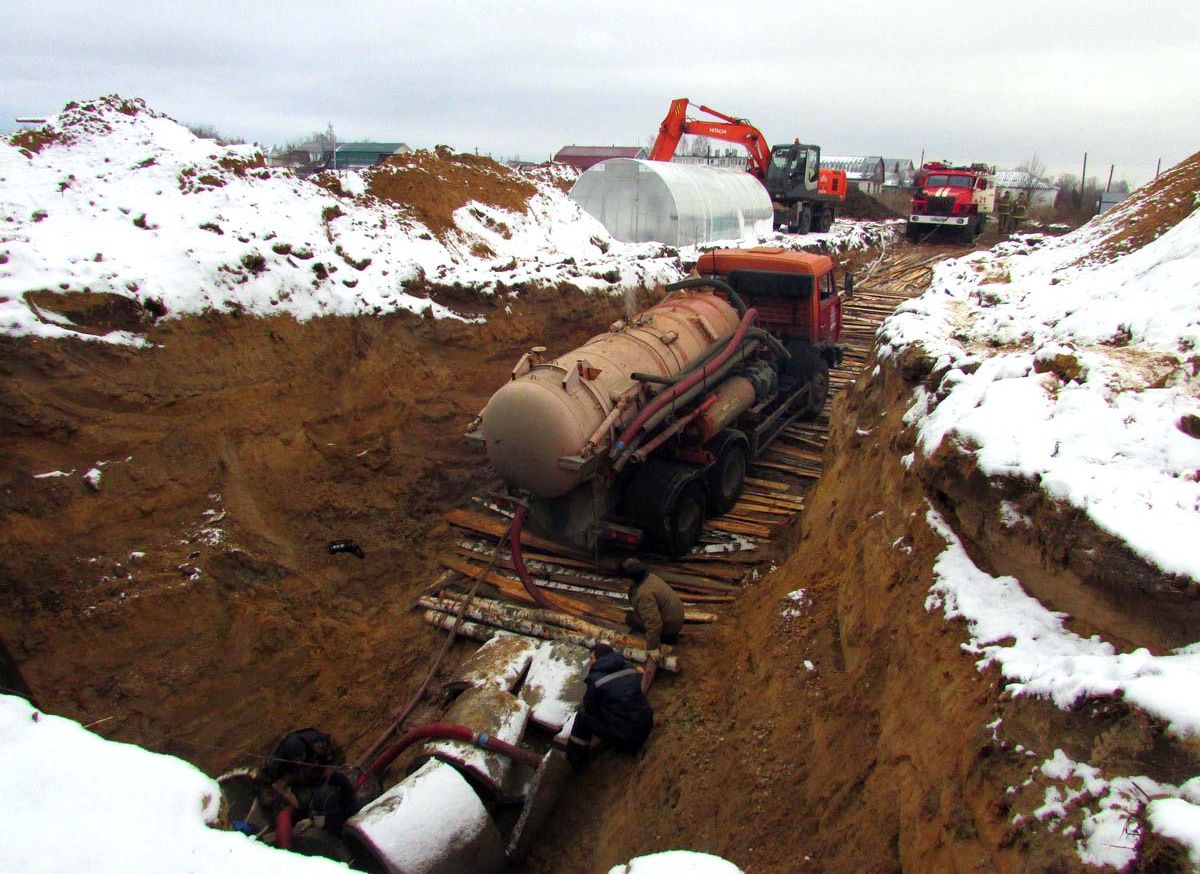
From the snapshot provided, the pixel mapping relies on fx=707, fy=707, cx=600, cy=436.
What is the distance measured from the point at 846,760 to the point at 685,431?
5.46 m

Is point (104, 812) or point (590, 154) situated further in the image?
point (590, 154)

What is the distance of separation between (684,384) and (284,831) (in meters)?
6.25

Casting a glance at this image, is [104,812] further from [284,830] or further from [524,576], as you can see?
[524,576]

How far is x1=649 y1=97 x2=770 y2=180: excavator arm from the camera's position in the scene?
22984mm

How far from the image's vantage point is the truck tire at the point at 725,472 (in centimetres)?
969

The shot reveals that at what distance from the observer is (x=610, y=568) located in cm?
866

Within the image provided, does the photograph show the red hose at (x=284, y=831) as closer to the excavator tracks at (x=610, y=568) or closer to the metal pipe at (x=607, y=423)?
the excavator tracks at (x=610, y=568)

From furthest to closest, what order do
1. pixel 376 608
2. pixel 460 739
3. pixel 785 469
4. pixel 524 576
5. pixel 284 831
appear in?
pixel 785 469 → pixel 376 608 → pixel 524 576 → pixel 460 739 → pixel 284 831

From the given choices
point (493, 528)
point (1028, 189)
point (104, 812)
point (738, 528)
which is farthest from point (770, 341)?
point (1028, 189)

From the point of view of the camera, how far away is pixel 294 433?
8.70m

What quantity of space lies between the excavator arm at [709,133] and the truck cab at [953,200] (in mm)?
6953

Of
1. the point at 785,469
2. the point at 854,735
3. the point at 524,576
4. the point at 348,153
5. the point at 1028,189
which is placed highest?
the point at 348,153

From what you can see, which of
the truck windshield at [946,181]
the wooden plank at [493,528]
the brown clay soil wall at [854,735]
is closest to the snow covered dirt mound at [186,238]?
the wooden plank at [493,528]

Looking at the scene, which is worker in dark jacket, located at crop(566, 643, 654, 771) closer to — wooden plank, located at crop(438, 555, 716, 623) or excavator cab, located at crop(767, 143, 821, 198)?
wooden plank, located at crop(438, 555, 716, 623)
